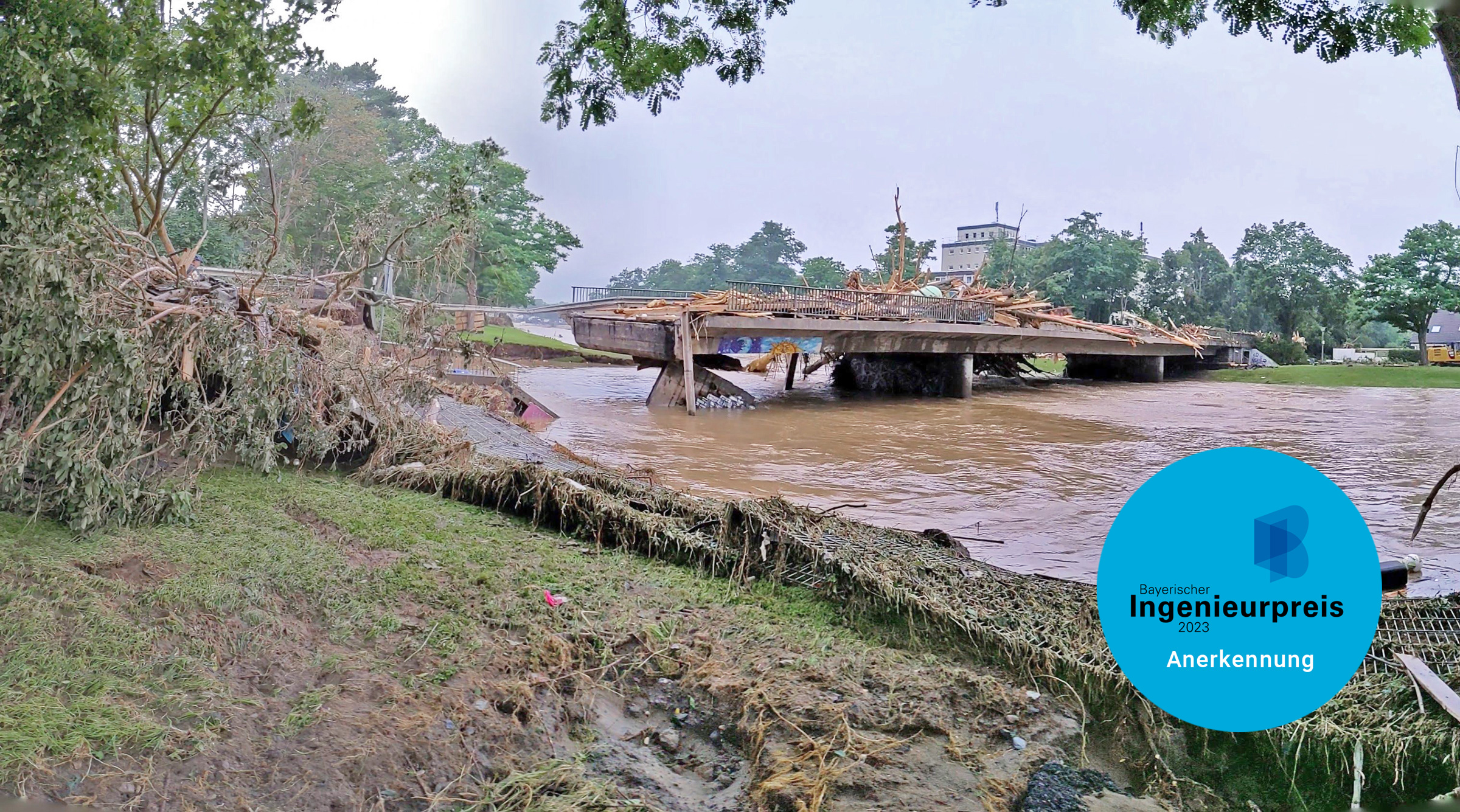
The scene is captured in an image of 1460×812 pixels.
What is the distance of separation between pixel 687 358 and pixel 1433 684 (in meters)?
16.5

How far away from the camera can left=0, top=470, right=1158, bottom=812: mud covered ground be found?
8.12 feet

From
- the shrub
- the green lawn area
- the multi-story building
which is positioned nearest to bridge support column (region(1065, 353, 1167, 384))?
the shrub

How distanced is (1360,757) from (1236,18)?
5.59 meters

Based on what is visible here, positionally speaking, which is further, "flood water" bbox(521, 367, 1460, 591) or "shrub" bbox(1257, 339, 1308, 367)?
"shrub" bbox(1257, 339, 1308, 367)

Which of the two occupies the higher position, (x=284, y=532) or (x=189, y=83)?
(x=189, y=83)

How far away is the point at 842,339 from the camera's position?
21500mm

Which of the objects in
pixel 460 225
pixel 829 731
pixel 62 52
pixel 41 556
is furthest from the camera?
pixel 460 225

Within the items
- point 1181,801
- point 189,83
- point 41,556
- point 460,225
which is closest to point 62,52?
point 189,83

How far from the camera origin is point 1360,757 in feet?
8.90

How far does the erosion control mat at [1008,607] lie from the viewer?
2.83 meters

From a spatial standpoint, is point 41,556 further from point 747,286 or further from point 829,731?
point 747,286

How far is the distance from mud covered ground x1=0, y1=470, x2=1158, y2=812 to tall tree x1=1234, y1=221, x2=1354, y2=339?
5692cm

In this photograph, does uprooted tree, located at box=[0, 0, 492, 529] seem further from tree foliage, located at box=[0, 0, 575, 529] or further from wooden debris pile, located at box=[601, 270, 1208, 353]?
wooden debris pile, located at box=[601, 270, 1208, 353]

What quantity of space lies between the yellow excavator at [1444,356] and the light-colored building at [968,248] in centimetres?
5550
